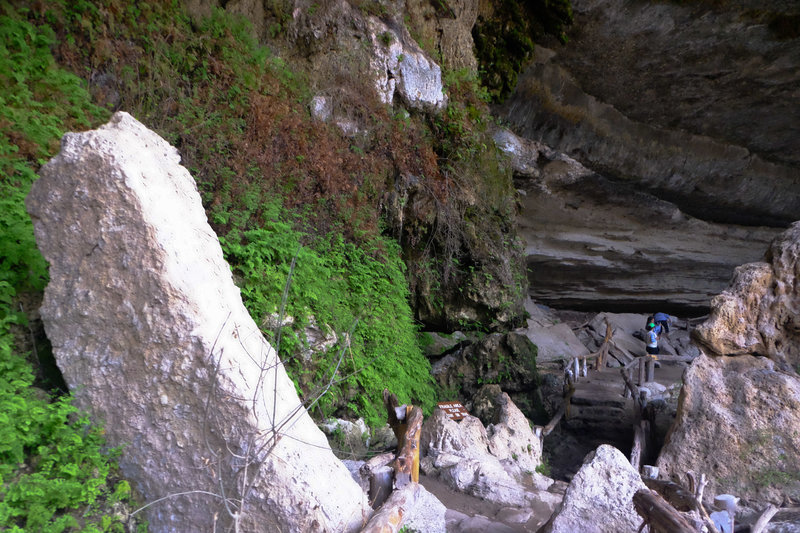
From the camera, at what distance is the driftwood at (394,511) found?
3053 millimetres

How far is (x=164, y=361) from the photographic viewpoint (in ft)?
10.3

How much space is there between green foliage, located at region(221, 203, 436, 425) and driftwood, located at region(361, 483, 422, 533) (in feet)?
5.26

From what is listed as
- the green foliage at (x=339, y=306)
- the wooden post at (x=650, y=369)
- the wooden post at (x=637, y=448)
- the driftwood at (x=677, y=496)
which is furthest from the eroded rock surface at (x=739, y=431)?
the wooden post at (x=650, y=369)

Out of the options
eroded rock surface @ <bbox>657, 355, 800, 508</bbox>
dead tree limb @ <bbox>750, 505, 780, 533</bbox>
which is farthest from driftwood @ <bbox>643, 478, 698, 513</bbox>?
eroded rock surface @ <bbox>657, 355, 800, 508</bbox>

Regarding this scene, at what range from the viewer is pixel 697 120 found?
13258 millimetres

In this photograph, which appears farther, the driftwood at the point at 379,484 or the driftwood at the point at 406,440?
the driftwood at the point at 406,440

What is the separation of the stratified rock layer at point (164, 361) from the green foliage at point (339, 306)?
1.82 metres

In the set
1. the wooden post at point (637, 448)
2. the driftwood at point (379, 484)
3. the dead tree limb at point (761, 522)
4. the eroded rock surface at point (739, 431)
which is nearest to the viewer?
the driftwood at point (379, 484)

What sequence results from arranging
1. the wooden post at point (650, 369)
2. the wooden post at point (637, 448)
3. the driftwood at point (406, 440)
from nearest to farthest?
the driftwood at point (406, 440) < the wooden post at point (637, 448) < the wooden post at point (650, 369)

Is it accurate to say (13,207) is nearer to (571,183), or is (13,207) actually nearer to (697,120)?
(571,183)

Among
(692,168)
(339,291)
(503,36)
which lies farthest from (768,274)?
(692,168)

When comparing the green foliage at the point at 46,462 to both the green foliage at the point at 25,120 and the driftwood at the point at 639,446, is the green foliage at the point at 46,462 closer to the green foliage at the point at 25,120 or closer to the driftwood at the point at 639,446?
the green foliage at the point at 25,120

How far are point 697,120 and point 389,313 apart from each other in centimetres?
1099

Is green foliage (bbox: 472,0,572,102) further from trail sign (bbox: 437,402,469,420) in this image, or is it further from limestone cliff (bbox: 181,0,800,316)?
trail sign (bbox: 437,402,469,420)
